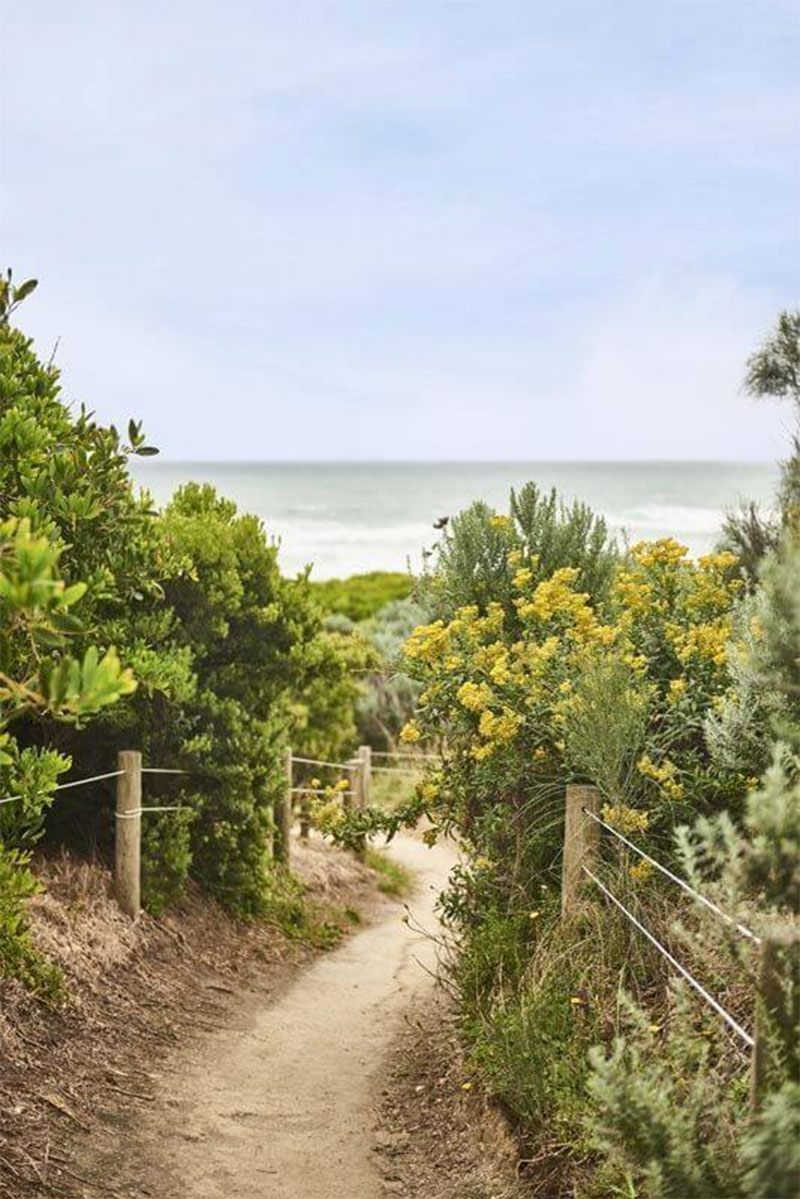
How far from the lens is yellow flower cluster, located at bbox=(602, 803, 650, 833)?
607cm

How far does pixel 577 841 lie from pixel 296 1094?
230 cm

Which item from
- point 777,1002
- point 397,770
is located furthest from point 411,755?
point 777,1002

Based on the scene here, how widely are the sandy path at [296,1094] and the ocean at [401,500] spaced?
53070 millimetres

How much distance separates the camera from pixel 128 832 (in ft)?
28.8

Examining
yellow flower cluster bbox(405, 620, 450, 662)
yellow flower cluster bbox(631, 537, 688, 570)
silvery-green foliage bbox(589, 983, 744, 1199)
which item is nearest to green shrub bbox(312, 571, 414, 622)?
yellow flower cluster bbox(631, 537, 688, 570)

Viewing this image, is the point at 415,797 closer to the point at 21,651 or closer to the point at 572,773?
the point at 572,773

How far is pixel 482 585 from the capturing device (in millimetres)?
8594

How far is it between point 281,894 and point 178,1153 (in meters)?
5.21

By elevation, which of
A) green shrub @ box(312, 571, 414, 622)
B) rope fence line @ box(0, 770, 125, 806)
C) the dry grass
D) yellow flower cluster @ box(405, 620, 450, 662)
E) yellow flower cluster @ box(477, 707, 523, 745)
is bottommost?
the dry grass

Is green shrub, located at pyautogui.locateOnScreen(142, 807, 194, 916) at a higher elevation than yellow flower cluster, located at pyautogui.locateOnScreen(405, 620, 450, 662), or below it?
below

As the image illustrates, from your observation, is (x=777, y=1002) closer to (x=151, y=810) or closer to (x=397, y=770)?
(x=151, y=810)

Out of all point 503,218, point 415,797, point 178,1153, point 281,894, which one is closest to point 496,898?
point 415,797

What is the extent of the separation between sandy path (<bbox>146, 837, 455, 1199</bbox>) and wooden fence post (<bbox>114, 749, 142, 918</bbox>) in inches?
44.1

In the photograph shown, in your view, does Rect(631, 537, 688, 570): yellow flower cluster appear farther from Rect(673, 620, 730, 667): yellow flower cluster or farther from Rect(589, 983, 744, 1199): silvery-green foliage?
Rect(589, 983, 744, 1199): silvery-green foliage
